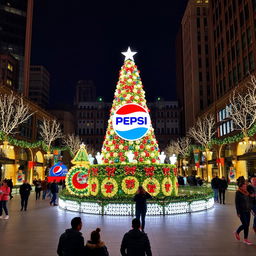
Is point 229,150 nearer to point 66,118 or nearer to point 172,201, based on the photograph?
point 172,201

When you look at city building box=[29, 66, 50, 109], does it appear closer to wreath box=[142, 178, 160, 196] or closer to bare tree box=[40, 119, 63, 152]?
bare tree box=[40, 119, 63, 152]

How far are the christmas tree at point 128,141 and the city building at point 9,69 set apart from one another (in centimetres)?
5637

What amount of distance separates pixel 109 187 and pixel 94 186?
3.90ft

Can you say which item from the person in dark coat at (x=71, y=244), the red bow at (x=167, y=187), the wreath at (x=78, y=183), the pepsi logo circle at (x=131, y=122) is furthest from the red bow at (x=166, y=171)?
the person in dark coat at (x=71, y=244)

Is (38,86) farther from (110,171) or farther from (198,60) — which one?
(110,171)

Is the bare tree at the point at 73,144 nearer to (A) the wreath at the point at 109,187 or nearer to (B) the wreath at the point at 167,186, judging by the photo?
(A) the wreath at the point at 109,187

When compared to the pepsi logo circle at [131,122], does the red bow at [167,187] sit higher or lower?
lower

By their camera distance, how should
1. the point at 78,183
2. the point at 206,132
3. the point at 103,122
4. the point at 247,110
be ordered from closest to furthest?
1. the point at 78,183
2. the point at 247,110
3. the point at 206,132
4. the point at 103,122

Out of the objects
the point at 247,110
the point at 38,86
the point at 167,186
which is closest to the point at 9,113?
the point at 167,186

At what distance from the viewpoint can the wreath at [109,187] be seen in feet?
45.4

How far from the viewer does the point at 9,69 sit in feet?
220

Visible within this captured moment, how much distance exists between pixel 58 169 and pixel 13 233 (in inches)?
557

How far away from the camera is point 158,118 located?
94312 mm

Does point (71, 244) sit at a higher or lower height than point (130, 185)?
lower
